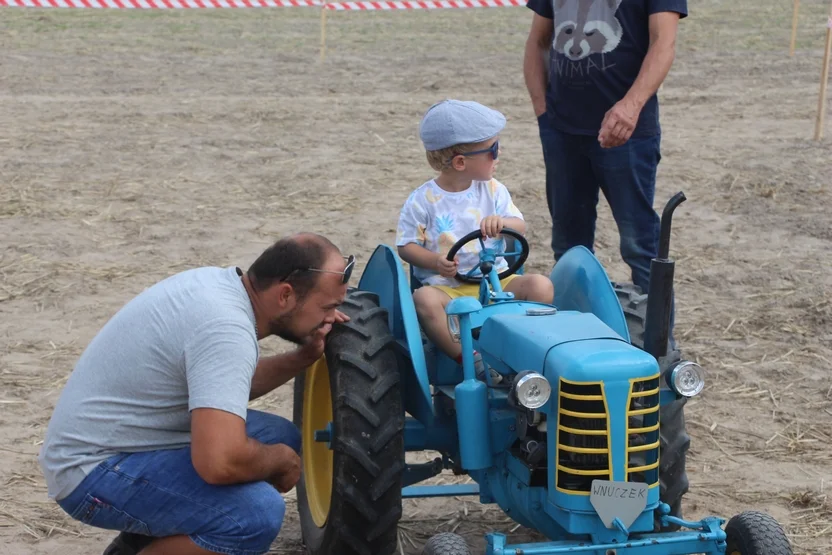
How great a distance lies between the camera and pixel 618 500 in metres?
3.44

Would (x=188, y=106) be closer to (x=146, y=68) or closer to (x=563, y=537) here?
(x=146, y=68)

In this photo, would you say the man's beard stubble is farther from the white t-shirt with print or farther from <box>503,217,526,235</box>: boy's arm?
<box>503,217,526,235</box>: boy's arm

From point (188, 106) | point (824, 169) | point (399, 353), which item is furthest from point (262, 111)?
point (399, 353)

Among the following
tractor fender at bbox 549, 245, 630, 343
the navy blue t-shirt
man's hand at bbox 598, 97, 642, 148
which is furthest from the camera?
the navy blue t-shirt

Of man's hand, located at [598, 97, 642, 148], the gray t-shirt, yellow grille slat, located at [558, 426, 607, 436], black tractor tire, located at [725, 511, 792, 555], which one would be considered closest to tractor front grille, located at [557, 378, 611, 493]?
yellow grille slat, located at [558, 426, 607, 436]

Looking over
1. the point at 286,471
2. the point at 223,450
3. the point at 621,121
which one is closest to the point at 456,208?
the point at 621,121

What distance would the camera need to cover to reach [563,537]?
368 cm

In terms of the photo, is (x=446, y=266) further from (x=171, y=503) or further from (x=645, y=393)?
(x=171, y=503)

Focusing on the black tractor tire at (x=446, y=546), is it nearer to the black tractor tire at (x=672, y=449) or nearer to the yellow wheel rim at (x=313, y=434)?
the black tractor tire at (x=672, y=449)

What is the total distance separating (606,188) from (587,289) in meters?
1.35

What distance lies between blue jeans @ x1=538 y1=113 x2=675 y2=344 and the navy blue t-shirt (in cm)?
9

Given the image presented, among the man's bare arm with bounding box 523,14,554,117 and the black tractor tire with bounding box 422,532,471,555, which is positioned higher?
the man's bare arm with bounding box 523,14,554,117

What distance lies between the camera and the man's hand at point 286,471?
12.1 feet

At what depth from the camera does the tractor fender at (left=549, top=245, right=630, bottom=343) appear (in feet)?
13.6
